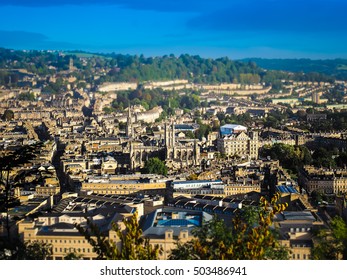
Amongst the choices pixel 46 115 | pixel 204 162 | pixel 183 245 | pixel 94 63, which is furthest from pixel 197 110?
pixel 183 245

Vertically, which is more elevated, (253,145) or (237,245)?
(237,245)

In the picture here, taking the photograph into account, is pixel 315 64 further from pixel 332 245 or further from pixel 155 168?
pixel 332 245

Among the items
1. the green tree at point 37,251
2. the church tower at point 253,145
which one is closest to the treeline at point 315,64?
the church tower at point 253,145

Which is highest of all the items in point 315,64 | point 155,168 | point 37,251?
point 315,64

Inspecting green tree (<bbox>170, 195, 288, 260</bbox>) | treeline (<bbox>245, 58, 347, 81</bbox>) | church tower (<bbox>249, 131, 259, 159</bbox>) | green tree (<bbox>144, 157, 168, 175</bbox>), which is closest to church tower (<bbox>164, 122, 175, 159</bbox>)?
church tower (<bbox>249, 131, 259, 159</bbox>)

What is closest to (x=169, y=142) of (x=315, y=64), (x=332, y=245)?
(x=315, y=64)

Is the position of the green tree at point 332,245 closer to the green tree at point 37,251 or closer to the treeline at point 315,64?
the green tree at point 37,251

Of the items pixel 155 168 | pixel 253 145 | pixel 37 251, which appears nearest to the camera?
pixel 37 251

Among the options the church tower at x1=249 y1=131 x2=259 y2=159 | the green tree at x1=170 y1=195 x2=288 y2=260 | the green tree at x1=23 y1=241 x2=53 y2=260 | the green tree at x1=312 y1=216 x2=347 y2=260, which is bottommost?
the church tower at x1=249 y1=131 x2=259 y2=159

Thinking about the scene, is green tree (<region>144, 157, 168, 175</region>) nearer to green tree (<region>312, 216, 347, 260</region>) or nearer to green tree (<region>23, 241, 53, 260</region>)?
green tree (<region>23, 241, 53, 260</region>)

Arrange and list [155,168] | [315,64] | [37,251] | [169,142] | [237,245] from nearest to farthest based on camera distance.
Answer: [237,245], [37,251], [155,168], [315,64], [169,142]

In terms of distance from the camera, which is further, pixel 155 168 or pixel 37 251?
pixel 155 168
